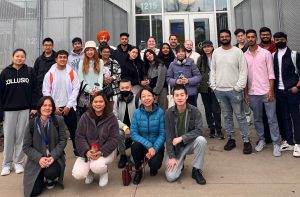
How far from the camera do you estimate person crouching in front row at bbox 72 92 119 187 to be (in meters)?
4.25

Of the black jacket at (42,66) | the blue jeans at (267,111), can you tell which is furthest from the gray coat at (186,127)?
the black jacket at (42,66)

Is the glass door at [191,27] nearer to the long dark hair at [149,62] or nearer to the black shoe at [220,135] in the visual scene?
the black shoe at [220,135]

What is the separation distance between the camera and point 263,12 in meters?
10.4

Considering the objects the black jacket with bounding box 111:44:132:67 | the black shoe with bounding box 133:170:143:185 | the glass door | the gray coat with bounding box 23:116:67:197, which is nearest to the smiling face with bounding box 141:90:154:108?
the black shoe with bounding box 133:170:143:185

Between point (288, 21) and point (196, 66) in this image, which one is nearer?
point (196, 66)

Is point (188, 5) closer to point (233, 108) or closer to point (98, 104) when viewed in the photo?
point (233, 108)

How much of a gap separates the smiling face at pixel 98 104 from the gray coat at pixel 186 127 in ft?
3.08

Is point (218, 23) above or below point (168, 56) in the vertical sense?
above

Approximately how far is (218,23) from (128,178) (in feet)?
35.9

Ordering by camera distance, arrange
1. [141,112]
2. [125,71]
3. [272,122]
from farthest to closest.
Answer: [125,71] < [272,122] < [141,112]

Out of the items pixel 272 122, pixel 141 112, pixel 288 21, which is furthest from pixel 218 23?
pixel 141 112

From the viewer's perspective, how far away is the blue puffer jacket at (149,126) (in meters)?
4.55

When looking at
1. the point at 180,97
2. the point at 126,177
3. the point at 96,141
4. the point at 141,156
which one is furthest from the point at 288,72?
the point at 96,141

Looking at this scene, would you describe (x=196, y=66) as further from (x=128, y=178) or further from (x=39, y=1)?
(x=39, y=1)
